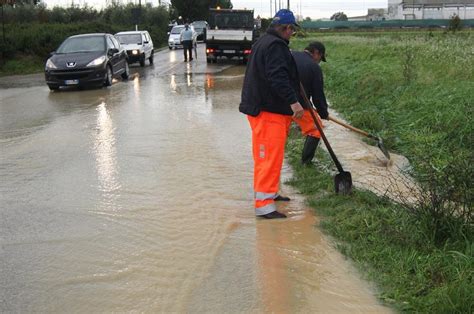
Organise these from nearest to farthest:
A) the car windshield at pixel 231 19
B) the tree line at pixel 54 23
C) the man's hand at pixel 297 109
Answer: the man's hand at pixel 297 109
the car windshield at pixel 231 19
the tree line at pixel 54 23

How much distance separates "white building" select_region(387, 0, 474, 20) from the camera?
9381cm

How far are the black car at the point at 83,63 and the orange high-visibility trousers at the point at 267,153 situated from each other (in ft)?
38.5

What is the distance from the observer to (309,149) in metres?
6.85

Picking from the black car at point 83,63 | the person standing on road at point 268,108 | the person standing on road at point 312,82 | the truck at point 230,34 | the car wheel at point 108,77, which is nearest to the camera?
the person standing on road at point 268,108

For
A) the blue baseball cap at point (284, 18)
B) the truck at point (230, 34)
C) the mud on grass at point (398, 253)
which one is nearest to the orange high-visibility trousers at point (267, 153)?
the mud on grass at point (398, 253)

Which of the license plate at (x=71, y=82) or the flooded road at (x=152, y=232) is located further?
the license plate at (x=71, y=82)

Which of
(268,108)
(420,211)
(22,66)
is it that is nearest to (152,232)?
(268,108)

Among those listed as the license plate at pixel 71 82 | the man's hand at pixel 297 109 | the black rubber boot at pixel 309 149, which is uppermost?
the man's hand at pixel 297 109

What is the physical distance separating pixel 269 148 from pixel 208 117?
20.0 feet

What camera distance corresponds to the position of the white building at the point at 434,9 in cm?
9381

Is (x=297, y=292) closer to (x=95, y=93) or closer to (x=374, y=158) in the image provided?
(x=374, y=158)

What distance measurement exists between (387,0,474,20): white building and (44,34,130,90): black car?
283 feet

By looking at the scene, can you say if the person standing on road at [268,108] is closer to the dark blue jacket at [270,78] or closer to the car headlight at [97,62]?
the dark blue jacket at [270,78]

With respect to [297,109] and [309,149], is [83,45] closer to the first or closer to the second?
[309,149]
